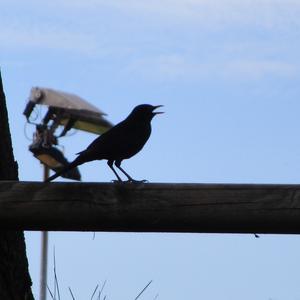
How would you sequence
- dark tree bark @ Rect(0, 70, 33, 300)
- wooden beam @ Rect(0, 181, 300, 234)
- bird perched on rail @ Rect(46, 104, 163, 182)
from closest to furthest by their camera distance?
1. wooden beam @ Rect(0, 181, 300, 234)
2. dark tree bark @ Rect(0, 70, 33, 300)
3. bird perched on rail @ Rect(46, 104, 163, 182)

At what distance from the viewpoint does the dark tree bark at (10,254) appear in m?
3.01

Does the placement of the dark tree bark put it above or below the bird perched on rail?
below

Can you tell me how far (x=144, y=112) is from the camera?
17.0 feet

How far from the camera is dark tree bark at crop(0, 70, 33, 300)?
3.01 meters

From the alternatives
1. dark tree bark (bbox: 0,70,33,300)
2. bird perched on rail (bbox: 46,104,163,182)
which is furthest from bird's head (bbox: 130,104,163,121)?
dark tree bark (bbox: 0,70,33,300)

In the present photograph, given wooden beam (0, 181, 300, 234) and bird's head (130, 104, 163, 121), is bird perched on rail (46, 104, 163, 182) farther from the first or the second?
wooden beam (0, 181, 300, 234)

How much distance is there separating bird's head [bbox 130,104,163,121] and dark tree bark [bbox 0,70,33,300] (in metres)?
1.67

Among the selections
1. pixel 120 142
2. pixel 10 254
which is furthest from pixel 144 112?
pixel 10 254

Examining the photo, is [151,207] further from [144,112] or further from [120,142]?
[144,112]

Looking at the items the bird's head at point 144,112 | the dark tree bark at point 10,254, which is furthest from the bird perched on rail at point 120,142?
the dark tree bark at point 10,254

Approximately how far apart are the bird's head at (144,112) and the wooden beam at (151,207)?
2.14 m

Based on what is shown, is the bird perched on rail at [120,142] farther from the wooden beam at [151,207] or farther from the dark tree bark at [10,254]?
the wooden beam at [151,207]

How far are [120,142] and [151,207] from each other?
176 centimetres

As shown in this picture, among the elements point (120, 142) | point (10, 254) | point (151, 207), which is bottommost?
point (10, 254)
